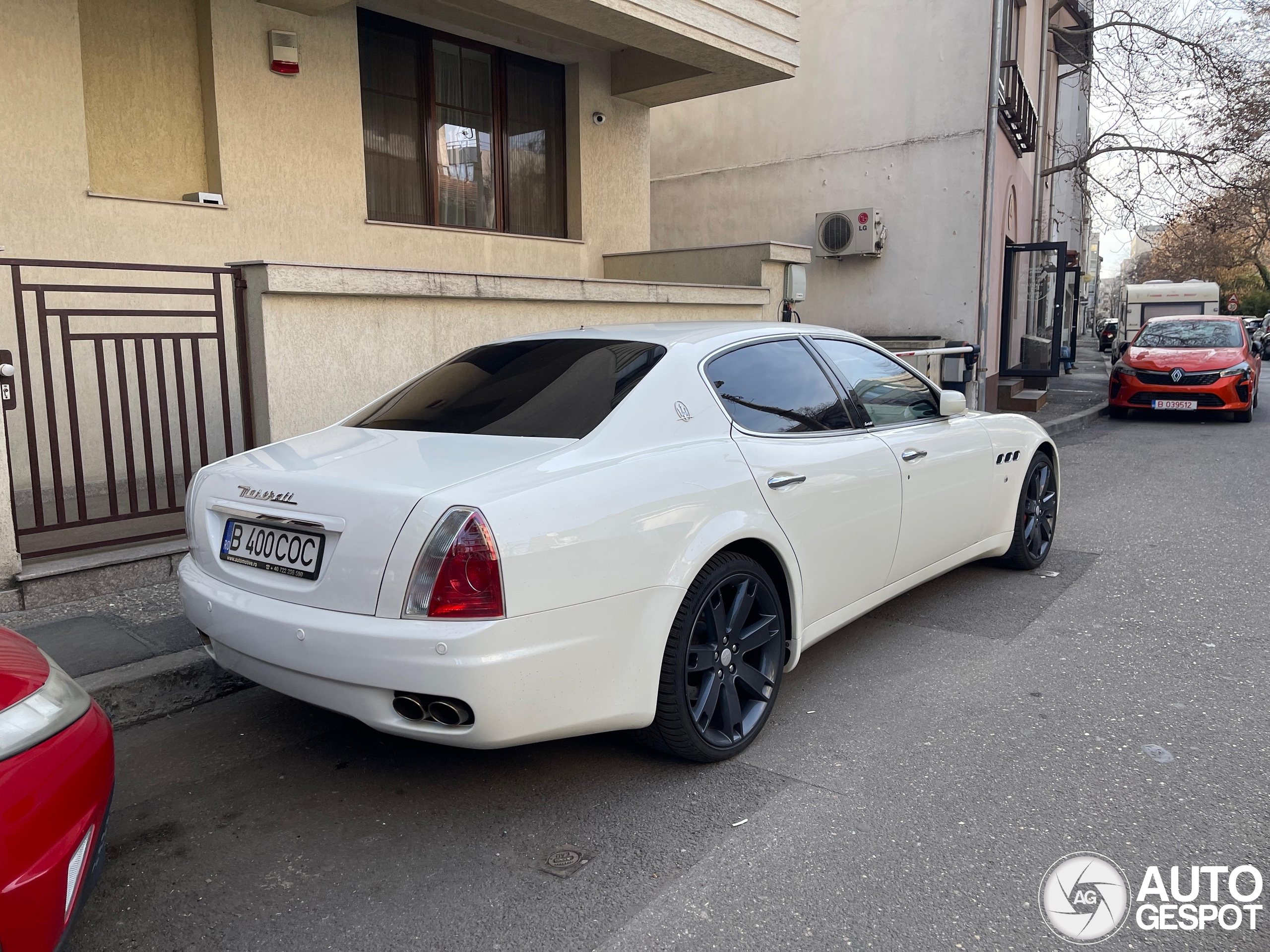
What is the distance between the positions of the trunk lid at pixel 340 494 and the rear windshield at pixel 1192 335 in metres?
14.5

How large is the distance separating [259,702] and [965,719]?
9.47 feet

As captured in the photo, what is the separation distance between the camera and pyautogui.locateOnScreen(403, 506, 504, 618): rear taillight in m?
2.68

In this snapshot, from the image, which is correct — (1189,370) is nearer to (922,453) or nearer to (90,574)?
(922,453)

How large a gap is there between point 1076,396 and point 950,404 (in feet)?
46.4

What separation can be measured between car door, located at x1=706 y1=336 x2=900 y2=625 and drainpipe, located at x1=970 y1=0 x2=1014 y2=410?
8.93 metres

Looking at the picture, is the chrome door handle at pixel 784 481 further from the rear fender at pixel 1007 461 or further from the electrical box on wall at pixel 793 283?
the electrical box on wall at pixel 793 283

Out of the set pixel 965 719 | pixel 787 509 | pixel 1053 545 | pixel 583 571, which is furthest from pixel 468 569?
pixel 1053 545

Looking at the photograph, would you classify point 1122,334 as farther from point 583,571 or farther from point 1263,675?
point 583,571

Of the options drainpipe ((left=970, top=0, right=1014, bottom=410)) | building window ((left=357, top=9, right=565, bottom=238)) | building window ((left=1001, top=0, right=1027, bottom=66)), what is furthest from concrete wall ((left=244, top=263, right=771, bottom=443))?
building window ((left=1001, top=0, right=1027, bottom=66))

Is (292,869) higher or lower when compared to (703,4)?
lower

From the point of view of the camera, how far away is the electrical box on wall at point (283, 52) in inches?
303

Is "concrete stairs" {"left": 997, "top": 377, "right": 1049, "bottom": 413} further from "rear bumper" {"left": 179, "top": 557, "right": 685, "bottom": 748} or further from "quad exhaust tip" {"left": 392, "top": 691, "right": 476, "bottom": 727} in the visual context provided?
"quad exhaust tip" {"left": 392, "top": 691, "right": 476, "bottom": 727}

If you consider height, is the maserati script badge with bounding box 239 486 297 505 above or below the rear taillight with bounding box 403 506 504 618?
above

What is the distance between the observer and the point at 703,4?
891 cm
